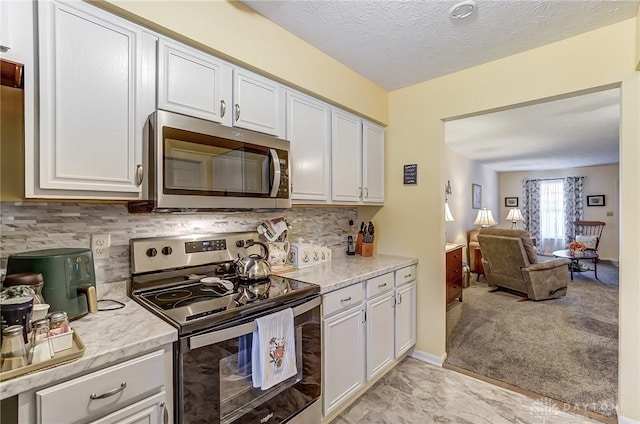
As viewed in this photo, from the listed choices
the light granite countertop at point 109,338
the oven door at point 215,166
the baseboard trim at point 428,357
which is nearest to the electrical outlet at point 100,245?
the light granite countertop at point 109,338

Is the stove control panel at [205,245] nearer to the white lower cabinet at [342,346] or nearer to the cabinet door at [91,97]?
the cabinet door at [91,97]

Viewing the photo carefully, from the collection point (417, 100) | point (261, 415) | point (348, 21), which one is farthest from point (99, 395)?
point (417, 100)

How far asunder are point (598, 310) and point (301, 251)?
13.8 ft

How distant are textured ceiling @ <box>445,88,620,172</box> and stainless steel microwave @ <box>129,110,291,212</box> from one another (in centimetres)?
268

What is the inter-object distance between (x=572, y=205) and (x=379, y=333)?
809cm

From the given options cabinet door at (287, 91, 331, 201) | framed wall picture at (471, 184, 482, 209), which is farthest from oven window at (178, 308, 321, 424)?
framed wall picture at (471, 184, 482, 209)

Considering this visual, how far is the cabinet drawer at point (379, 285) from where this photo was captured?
6.79 ft

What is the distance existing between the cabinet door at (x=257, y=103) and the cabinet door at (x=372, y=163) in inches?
37.7

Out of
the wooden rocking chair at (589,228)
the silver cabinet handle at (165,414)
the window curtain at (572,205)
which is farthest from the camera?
the window curtain at (572,205)

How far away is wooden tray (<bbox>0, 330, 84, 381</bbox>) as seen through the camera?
76 centimetres

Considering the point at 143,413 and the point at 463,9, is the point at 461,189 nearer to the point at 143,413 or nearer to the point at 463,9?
the point at 463,9

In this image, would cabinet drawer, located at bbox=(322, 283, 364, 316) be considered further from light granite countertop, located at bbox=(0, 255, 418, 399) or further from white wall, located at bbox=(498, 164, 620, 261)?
white wall, located at bbox=(498, 164, 620, 261)

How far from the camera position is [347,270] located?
6.98 ft

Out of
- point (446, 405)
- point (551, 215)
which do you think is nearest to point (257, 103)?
point (446, 405)
